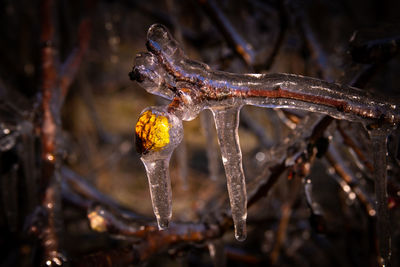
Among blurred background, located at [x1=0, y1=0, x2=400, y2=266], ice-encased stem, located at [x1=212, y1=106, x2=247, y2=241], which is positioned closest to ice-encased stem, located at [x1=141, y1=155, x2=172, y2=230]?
ice-encased stem, located at [x1=212, y1=106, x2=247, y2=241]

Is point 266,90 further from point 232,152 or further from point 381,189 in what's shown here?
point 381,189

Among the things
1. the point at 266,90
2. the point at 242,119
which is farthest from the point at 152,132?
the point at 242,119

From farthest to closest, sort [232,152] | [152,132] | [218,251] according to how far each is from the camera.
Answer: [218,251] < [232,152] < [152,132]

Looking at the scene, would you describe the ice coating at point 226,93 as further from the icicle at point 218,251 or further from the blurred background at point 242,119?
the icicle at point 218,251

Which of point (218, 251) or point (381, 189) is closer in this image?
point (381, 189)

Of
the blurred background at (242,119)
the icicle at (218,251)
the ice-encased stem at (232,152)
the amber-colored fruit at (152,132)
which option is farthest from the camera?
the icicle at (218,251)

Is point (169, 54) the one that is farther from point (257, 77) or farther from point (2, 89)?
point (2, 89)

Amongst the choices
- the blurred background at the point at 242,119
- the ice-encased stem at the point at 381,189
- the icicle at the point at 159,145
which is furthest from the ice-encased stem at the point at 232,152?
the ice-encased stem at the point at 381,189

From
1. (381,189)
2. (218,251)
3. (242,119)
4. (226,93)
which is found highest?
(242,119)
